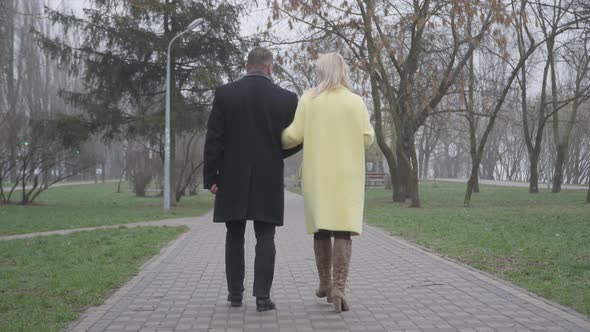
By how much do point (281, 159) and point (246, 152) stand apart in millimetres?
303

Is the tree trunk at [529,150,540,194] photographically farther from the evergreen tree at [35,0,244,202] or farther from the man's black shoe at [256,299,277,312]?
the man's black shoe at [256,299,277,312]

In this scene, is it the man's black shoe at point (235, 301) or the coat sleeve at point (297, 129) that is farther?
the man's black shoe at point (235, 301)

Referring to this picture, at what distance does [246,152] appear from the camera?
4770 mm

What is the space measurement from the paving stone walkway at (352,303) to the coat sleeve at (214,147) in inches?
42.0

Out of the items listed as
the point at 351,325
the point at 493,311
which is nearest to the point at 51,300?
the point at 351,325

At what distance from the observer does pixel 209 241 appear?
10656mm

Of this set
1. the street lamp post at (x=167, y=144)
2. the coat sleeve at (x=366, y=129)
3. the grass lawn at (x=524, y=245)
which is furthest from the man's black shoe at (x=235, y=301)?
the street lamp post at (x=167, y=144)

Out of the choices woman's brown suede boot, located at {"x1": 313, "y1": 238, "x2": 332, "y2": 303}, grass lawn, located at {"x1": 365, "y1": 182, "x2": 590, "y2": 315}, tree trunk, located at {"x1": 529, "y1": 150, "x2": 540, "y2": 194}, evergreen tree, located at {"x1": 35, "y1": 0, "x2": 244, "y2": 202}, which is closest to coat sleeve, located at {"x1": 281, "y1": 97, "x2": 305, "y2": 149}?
woman's brown suede boot, located at {"x1": 313, "y1": 238, "x2": 332, "y2": 303}

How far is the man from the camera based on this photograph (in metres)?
4.74

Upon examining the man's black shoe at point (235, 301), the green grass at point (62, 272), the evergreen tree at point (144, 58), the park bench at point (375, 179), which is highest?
the evergreen tree at point (144, 58)

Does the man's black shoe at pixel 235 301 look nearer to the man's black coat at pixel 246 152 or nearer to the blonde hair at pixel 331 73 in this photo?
the man's black coat at pixel 246 152

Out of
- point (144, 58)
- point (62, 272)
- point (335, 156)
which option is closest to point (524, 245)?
point (335, 156)

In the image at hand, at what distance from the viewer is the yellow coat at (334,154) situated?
475 centimetres

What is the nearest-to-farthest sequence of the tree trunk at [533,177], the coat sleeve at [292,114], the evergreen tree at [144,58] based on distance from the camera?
the coat sleeve at [292,114] → the evergreen tree at [144,58] → the tree trunk at [533,177]
